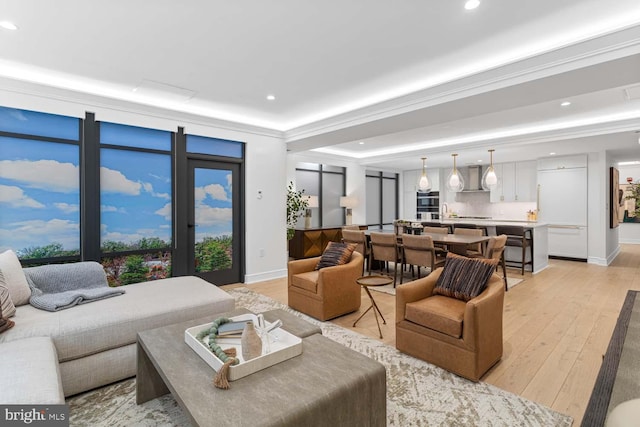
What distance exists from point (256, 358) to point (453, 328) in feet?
5.13

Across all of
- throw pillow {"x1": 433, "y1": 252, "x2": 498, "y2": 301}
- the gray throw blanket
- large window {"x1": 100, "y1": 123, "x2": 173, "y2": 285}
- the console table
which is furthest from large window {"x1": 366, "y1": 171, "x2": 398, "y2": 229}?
the gray throw blanket

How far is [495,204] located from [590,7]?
7.88m

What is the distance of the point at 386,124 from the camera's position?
446cm

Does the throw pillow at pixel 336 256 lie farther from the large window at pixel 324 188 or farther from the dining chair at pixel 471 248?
the large window at pixel 324 188

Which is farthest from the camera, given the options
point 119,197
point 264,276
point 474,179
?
point 474,179

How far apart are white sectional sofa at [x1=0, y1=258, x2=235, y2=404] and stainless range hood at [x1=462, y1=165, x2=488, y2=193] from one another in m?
8.54

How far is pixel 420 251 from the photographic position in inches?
190

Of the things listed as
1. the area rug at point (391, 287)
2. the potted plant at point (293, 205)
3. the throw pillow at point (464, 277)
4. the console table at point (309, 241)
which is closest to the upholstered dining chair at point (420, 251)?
the area rug at point (391, 287)

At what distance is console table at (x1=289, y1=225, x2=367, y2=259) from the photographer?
7.36 metres

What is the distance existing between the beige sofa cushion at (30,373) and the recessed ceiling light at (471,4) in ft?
10.9

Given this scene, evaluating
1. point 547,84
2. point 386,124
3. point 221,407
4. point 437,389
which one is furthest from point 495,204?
point 221,407

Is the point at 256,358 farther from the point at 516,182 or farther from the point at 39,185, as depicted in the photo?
the point at 516,182

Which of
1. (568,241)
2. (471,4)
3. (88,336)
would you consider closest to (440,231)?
(568,241)

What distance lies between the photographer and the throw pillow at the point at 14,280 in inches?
100
